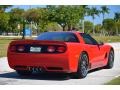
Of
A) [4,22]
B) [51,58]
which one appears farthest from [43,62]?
[4,22]

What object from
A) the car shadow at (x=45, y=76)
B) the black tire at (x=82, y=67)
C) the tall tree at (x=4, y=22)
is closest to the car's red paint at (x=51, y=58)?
the black tire at (x=82, y=67)

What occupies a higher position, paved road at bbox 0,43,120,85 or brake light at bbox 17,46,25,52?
brake light at bbox 17,46,25,52

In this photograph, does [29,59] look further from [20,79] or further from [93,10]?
[93,10]

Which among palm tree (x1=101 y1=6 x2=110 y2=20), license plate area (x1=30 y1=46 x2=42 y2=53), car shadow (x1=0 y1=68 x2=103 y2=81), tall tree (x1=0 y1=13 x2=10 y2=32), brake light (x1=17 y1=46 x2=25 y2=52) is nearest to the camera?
license plate area (x1=30 y1=46 x2=42 y2=53)

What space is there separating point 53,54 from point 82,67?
88 centimetres

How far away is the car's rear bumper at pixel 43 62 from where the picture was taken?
346 inches

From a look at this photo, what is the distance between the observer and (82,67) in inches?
370

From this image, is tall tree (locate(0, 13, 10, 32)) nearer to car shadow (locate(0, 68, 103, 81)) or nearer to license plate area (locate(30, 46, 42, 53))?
car shadow (locate(0, 68, 103, 81))

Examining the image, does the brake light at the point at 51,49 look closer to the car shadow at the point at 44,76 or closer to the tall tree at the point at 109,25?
the car shadow at the point at 44,76

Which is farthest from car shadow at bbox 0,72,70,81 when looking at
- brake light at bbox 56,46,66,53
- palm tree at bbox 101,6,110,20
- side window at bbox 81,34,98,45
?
palm tree at bbox 101,6,110,20

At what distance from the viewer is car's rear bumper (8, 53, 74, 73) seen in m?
8.80


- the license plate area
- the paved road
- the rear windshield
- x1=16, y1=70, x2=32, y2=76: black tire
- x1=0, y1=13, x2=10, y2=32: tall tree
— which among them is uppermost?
x1=0, y1=13, x2=10, y2=32: tall tree

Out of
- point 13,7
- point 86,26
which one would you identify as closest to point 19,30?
point 13,7

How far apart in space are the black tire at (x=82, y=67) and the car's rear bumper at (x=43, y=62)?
1.30 ft
